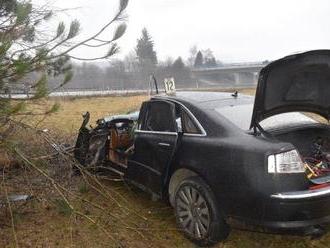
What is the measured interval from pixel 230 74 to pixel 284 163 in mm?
75262

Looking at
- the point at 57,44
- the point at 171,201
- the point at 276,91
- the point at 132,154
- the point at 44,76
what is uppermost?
the point at 57,44

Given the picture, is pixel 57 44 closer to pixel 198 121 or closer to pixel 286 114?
pixel 198 121

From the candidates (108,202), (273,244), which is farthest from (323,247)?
(108,202)

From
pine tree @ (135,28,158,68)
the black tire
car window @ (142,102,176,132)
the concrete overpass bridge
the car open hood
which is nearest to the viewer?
the car open hood

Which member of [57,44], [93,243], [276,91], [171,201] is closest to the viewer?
[276,91]

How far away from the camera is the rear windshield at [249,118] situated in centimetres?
451

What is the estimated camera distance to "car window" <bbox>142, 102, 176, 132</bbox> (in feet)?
17.1

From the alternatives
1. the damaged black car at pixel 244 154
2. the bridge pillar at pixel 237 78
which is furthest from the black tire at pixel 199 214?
the bridge pillar at pixel 237 78

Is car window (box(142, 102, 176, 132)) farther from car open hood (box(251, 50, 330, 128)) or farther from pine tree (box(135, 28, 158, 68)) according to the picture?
pine tree (box(135, 28, 158, 68))

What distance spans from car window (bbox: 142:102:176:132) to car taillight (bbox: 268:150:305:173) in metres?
1.53

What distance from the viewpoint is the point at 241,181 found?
13.0 ft

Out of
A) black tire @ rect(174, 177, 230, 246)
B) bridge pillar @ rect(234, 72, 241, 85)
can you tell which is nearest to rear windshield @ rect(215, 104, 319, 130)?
black tire @ rect(174, 177, 230, 246)

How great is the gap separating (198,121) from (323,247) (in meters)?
1.88

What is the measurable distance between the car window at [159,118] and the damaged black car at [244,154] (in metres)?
0.01
